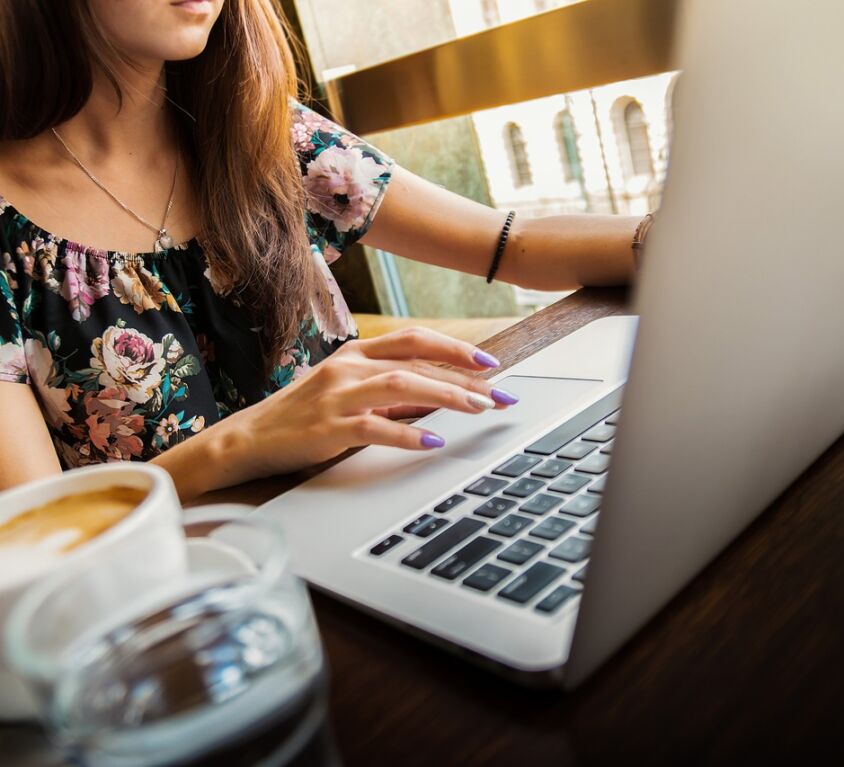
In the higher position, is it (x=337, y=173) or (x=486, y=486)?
(x=337, y=173)

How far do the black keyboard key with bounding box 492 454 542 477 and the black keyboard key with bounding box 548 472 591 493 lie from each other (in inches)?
1.2

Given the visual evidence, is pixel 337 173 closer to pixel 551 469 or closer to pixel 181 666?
pixel 551 469

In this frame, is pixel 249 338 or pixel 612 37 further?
pixel 612 37

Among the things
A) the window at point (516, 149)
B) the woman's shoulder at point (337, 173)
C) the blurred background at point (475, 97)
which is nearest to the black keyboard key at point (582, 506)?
the woman's shoulder at point (337, 173)

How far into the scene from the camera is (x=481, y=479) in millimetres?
473

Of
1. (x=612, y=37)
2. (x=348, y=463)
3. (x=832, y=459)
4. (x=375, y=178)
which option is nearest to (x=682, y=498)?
(x=832, y=459)

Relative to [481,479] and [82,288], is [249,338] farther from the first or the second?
[481,479]

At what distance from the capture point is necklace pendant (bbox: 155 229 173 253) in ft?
3.26

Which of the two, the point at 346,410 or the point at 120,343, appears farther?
the point at 120,343

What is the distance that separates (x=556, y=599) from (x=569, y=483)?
0.35 ft

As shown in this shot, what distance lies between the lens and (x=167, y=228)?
102cm

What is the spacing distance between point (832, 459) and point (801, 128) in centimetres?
19

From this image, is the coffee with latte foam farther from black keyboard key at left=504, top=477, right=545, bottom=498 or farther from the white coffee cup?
black keyboard key at left=504, top=477, right=545, bottom=498

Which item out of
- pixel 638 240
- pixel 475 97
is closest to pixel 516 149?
pixel 475 97
